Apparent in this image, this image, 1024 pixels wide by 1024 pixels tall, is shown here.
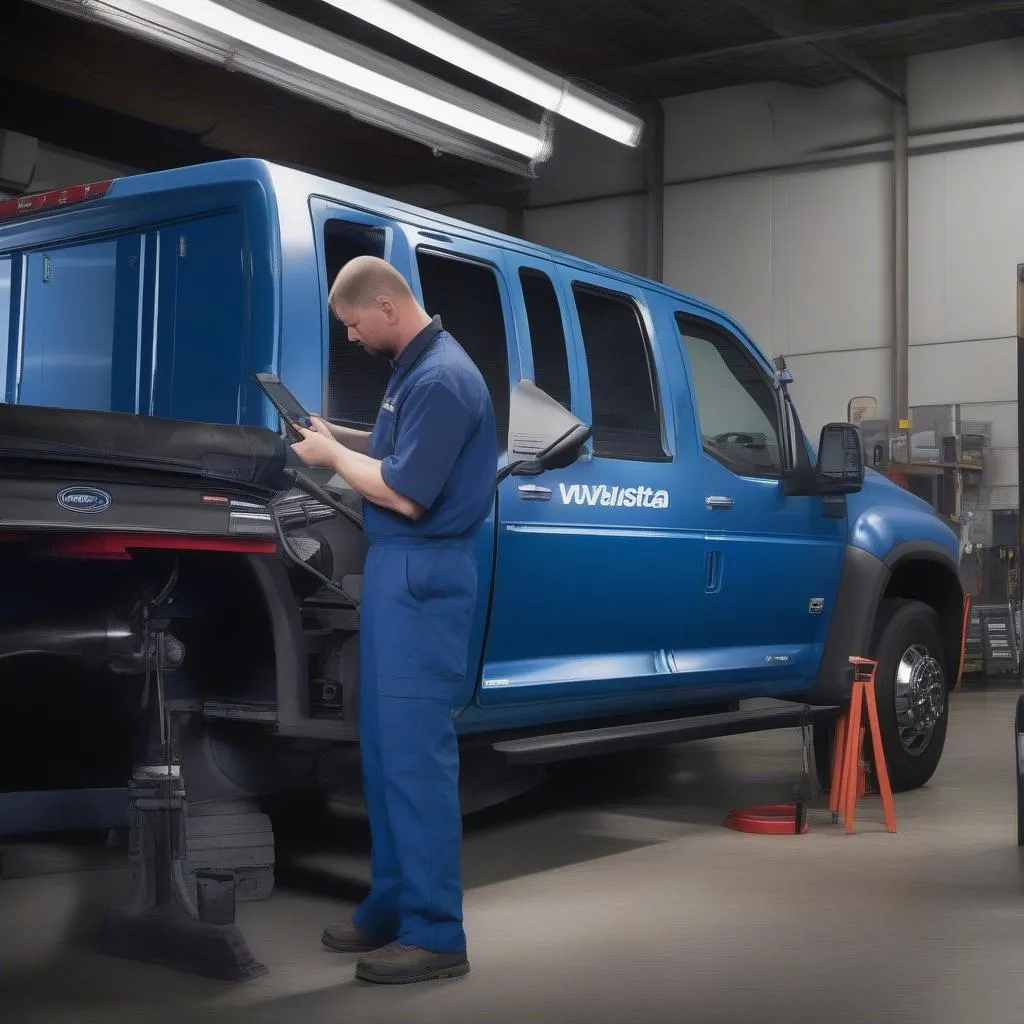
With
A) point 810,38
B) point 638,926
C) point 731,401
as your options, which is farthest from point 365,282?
point 810,38

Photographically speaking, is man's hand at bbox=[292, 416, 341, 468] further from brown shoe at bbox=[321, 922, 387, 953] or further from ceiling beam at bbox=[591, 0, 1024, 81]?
ceiling beam at bbox=[591, 0, 1024, 81]

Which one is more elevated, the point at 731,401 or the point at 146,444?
the point at 731,401

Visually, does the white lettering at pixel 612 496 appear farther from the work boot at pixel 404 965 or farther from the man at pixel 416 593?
the work boot at pixel 404 965

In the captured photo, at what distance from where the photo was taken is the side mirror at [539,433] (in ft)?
13.7

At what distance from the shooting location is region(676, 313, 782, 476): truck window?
573 centimetres

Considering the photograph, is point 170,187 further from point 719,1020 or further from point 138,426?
point 719,1020

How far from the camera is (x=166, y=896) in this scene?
3879mm

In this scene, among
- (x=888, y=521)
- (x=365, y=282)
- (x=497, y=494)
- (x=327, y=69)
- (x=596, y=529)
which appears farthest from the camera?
(x=327, y=69)

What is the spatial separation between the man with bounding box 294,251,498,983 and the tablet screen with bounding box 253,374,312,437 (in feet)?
0.16

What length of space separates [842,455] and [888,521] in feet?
1.98

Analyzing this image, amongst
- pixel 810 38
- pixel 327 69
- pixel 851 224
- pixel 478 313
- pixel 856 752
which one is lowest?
pixel 856 752

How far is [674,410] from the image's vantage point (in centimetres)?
548

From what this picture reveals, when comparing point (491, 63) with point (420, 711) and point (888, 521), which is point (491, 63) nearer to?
point (888, 521)

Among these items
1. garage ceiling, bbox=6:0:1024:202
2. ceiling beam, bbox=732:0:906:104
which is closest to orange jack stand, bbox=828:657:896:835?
garage ceiling, bbox=6:0:1024:202
